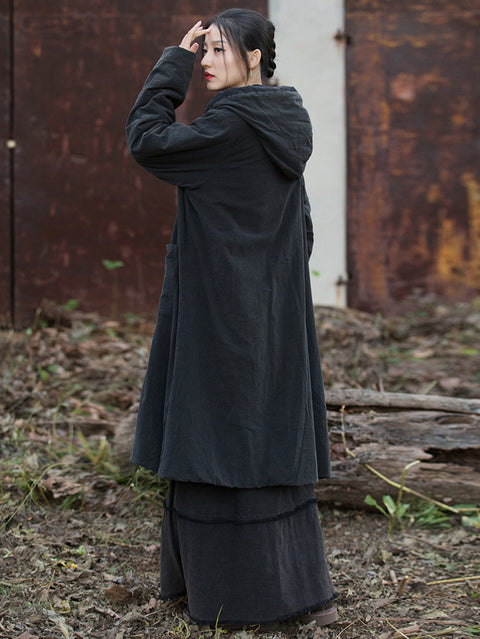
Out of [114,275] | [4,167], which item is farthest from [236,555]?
[4,167]

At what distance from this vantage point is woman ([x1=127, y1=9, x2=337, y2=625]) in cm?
215

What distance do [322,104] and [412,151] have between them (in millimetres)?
888

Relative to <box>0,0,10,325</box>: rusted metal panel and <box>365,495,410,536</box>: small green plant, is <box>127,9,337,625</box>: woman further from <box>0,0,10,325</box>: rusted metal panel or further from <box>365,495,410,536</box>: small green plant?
<box>0,0,10,325</box>: rusted metal panel

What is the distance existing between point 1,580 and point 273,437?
1.20 m

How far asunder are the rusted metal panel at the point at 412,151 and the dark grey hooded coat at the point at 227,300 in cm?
384

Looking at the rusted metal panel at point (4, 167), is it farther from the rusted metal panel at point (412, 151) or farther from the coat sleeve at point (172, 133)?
the coat sleeve at point (172, 133)

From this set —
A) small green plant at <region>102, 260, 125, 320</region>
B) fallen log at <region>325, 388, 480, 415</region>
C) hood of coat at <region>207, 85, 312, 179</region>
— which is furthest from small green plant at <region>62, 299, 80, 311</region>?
hood of coat at <region>207, 85, 312, 179</region>

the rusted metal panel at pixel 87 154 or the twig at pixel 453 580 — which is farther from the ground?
the rusted metal panel at pixel 87 154

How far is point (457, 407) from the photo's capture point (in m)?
3.19

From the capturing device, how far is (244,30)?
7.18 ft

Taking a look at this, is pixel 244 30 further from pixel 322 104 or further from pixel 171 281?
pixel 322 104

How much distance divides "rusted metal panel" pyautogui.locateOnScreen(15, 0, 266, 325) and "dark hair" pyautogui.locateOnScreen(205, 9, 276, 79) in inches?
139

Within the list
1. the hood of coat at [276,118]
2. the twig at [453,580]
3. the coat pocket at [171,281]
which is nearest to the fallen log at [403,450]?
the twig at [453,580]

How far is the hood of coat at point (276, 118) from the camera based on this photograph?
2148 mm
